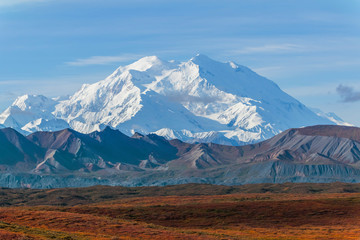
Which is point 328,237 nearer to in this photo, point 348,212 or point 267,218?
point 267,218

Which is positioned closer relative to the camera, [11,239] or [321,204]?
[11,239]

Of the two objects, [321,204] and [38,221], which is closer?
[38,221]

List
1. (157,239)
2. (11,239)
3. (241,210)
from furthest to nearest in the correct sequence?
1. (241,210)
2. (157,239)
3. (11,239)

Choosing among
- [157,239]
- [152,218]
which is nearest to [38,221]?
[157,239]

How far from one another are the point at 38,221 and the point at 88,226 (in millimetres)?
9698

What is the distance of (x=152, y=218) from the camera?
5773 inches

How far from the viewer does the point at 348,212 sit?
161750 mm

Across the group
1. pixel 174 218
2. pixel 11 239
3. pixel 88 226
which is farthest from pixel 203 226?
pixel 11 239

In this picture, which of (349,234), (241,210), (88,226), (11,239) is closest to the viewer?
(11,239)

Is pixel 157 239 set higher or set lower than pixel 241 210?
higher

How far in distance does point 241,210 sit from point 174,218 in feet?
70.0

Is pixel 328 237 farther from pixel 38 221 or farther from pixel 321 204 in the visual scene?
pixel 321 204

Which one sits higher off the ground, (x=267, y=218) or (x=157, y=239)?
(x=157, y=239)

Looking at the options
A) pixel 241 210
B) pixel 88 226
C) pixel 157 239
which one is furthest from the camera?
pixel 241 210
